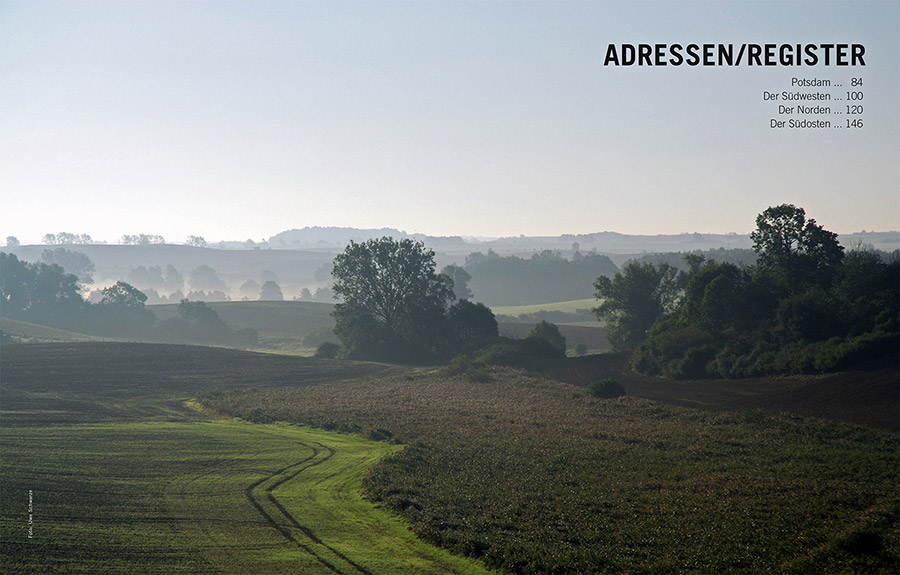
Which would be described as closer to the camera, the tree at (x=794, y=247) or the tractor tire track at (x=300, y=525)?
the tractor tire track at (x=300, y=525)

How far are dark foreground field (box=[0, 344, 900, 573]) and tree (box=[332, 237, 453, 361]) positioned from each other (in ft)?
63.8

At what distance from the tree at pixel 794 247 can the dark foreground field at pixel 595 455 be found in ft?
55.0

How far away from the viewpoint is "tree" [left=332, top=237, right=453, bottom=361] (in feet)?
252

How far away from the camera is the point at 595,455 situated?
86.2ft

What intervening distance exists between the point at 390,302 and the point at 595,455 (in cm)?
5530

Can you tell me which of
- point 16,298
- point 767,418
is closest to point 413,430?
point 767,418

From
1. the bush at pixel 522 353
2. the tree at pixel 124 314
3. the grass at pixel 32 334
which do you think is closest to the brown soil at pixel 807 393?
the bush at pixel 522 353

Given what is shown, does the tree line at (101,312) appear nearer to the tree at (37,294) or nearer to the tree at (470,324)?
the tree at (37,294)

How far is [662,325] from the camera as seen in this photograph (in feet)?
209

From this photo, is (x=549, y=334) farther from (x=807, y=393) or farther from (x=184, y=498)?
(x=184, y=498)

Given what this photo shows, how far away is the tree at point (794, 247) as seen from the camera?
58531 millimetres

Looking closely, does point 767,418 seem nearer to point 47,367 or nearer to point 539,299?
point 47,367

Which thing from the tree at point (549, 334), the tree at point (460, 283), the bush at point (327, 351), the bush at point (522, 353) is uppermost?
the tree at point (460, 283)

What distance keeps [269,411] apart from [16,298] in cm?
10074
